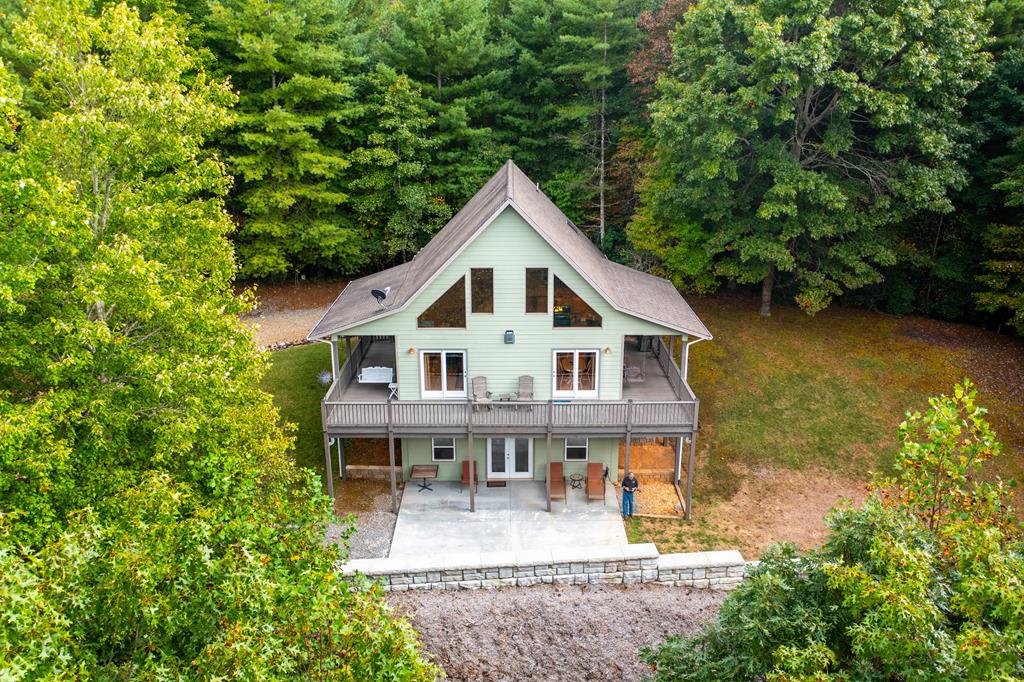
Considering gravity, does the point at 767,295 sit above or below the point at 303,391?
above

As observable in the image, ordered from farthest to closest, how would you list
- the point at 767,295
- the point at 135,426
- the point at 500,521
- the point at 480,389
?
1. the point at 767,295
2. the point at 480,389
3. the point at 500,521
4. the point at 135,426

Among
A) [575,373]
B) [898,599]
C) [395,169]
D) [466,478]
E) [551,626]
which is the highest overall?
[395,169]

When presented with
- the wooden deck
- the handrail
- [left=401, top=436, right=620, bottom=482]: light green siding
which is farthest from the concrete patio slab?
the handrail

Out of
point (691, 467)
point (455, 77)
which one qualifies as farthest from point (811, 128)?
point (455, 77)

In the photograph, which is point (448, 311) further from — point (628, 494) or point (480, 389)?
point (628, 494)

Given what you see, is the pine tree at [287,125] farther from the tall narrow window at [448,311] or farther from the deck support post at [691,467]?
the deck support post at [691,467]

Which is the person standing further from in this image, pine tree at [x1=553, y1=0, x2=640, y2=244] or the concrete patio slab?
pine tree at [x1=553, y1=0, x2=640, y2=244]

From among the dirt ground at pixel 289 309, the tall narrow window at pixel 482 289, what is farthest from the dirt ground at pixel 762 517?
the dirt ground at pixel 289 309
